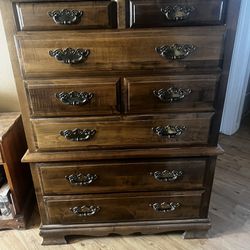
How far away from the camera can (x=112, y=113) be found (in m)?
1.06

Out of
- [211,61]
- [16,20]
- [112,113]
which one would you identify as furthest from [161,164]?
[16,20]

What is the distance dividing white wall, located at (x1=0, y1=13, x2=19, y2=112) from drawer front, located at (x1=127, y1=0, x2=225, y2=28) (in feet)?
2.69

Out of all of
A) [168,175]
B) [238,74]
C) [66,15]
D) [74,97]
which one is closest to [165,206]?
[168,175]

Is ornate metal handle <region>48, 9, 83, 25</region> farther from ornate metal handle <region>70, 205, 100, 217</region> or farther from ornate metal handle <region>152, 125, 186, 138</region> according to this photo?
ornate metal handle <region>70, 205, 100, 217</region>

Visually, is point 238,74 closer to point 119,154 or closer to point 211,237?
point 211,237

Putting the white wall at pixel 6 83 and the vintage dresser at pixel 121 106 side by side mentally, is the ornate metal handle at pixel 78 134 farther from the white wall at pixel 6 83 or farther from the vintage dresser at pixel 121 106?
the white wall at pixel 6 83

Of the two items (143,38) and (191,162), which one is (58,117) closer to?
(143,38)

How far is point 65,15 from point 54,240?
3.50 feet

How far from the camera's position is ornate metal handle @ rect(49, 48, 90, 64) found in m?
0.94

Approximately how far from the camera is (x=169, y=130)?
1093 mm

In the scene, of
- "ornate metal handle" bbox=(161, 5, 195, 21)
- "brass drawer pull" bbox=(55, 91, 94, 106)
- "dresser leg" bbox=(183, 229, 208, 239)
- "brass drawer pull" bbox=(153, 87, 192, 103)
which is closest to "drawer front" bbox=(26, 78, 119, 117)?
"brass drawer pull" bbox=(55, 91, 94, 106)

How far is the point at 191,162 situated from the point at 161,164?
134 mm

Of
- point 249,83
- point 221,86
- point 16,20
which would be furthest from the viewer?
point 249,83

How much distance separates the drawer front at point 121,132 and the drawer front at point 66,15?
35cm
